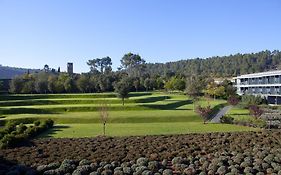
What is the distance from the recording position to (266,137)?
3519cm

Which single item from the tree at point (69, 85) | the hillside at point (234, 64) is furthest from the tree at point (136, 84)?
the hillside at point (234, 64)

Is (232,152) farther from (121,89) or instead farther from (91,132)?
(121,89)

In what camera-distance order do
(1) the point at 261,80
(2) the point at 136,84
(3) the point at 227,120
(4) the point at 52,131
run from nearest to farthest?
(4) the point at 52,131 → (3) the point at 227,120 → (1) the point at 261,80 → (2) the point at 136,84

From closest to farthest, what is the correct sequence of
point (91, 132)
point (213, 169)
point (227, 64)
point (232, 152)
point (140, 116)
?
1. point (213, 169)
2. point (232, 152)
3. point (91, 132)
4. point (140, 116)
5. point (227, 64)

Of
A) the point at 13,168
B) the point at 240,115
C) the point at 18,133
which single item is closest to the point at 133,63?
the point at 240,115

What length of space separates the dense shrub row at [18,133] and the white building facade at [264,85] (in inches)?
1851

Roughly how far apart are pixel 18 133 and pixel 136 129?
40.7 ft

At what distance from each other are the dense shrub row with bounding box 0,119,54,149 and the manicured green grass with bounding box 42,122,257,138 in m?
0.96

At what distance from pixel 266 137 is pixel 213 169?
14.4m

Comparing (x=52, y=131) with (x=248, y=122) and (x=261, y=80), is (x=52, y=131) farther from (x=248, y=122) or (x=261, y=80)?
(x=261, y=80)

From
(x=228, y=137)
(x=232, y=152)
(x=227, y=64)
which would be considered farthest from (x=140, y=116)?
(x=227, y=64)

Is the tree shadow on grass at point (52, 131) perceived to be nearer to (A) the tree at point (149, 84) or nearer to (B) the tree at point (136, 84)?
(B) the tree at point (136, 84)

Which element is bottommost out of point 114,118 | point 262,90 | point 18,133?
point 18,133

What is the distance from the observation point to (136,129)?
42.7 m
